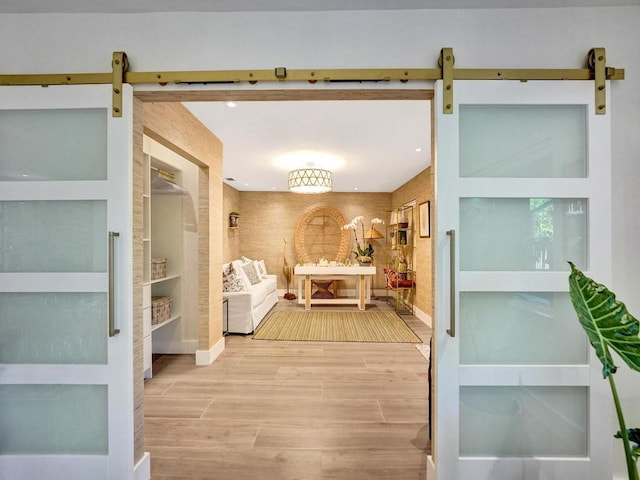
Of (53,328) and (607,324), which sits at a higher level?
(607,324)

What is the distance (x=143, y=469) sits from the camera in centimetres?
157

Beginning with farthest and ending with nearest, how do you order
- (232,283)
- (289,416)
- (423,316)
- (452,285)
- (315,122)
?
(423,316)
(232,283)
(315,122)
(289,416)
(452,285)

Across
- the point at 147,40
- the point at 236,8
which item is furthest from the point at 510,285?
the point at 147,40

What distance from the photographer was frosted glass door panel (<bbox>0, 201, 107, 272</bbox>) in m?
1.50

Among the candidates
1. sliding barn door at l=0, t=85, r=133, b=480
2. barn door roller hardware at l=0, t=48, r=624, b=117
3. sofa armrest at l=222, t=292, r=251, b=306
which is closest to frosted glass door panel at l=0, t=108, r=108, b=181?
sliding barn door at l=0, t=85, r=133, b=480

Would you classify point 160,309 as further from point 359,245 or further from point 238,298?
point 359,245

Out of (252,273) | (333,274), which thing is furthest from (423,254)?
(252,273)

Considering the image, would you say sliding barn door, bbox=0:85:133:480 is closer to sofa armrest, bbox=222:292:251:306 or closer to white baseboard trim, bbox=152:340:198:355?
white baseboard trim, bbox=152:340:198:355

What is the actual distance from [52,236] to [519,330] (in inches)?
97.1

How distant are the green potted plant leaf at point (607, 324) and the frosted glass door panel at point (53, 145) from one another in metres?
2.22

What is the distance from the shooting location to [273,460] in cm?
175

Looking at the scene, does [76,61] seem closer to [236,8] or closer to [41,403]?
[236,8]

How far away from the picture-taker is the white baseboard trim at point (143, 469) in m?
1.51

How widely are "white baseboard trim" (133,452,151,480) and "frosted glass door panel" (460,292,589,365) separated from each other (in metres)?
1.78
